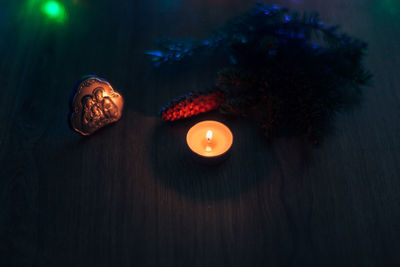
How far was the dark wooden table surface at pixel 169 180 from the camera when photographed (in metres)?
0.57

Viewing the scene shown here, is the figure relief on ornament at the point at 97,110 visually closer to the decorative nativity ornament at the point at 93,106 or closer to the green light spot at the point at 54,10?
the decorative nativity ornament at the point at 93,106

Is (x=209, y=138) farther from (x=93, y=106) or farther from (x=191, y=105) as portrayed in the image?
(x=93, y=106)

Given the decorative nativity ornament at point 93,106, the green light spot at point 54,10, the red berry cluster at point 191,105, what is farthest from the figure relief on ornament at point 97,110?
the green light spot at point 54,10

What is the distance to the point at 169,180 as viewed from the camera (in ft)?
2.14

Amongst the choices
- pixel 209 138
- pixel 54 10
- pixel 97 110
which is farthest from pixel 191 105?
pixel 54 10

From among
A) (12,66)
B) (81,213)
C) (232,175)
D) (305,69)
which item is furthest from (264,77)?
(12,66)

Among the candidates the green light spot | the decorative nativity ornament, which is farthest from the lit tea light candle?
the green light spot

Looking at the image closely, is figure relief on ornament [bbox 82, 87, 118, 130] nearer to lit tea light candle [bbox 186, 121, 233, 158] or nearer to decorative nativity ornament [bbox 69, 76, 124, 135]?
decorative nativity ornament [bbox 69, 76, 124, 135]

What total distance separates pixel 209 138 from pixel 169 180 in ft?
0.41

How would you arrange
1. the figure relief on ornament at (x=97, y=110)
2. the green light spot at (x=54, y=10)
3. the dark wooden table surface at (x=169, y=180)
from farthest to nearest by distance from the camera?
the green light spot at (x=54, y=10), the figure relief on ornament at (x=97, y=110), the dark wooden table surface at (x=169, y=180)

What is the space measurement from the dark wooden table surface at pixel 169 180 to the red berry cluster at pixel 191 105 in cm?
3

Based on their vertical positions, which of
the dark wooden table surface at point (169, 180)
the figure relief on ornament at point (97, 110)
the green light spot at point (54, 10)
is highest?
the green light spot at point (54, 10)

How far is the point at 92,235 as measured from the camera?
0.59 m

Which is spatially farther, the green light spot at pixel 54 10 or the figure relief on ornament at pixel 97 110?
the green light spot at pixel 54 10
